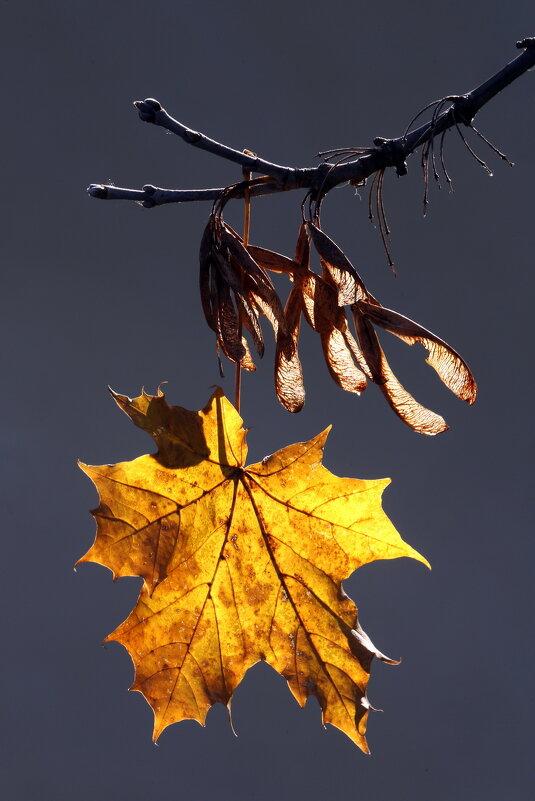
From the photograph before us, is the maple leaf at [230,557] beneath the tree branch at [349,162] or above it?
beneath

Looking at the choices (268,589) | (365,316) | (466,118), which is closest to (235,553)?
(268,589)

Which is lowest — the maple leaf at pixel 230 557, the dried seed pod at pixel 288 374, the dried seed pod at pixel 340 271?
the maple leaf at pixel 230 557

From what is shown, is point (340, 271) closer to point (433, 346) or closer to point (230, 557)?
point (433, 346)

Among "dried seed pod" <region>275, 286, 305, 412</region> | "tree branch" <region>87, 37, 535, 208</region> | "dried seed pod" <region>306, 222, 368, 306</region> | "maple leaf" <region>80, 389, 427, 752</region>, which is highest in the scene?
"tree branch" <region>87, 37, 535, 208</region>

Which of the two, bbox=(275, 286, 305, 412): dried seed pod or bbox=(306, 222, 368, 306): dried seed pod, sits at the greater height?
bbox=(306, 222, 368, 306): dried seed pod

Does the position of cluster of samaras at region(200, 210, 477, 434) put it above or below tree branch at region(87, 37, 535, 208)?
below
